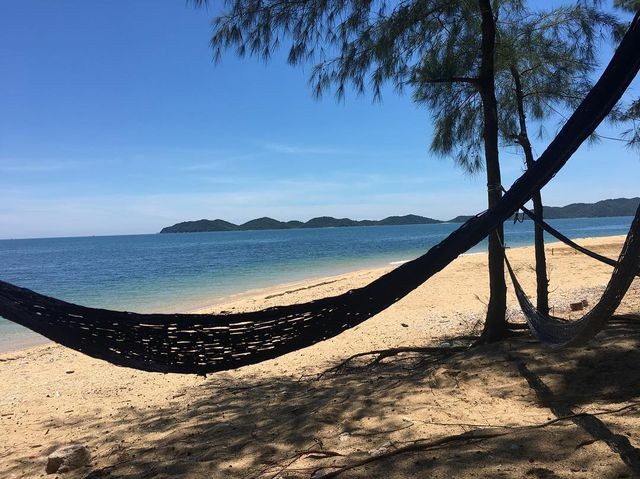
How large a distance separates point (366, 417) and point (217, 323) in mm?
911

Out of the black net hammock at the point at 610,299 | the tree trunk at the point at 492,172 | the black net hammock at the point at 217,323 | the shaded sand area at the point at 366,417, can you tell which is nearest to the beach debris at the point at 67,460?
the shaded sand area at the point at 366,417

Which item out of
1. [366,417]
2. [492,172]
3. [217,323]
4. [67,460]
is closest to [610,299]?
[366,417]

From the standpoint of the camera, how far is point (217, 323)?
7.38ft

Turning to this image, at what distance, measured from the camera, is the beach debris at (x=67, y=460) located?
7.82ft

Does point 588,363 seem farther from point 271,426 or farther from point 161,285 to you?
point 161,285

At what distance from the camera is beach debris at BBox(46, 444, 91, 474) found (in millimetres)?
2385

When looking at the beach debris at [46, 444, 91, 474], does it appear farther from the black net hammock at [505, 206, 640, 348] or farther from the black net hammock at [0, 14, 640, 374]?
the black net hammock at [505, 206, 640, 348]

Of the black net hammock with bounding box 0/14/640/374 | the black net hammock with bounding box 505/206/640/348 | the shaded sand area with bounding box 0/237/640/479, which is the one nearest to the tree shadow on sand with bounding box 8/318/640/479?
the shaded sand area with bounding box 0/237/640/479

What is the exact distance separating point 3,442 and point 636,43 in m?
3.96

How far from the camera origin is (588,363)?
270 centimetres

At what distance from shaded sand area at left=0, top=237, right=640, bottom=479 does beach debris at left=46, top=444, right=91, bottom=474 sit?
0.05 meters

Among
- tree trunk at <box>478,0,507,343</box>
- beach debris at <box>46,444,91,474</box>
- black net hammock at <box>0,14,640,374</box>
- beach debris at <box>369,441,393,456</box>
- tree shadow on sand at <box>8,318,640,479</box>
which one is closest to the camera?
tree shadow on sand at <box>8,318,640,479</box>

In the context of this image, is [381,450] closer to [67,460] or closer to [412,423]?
[412,423]

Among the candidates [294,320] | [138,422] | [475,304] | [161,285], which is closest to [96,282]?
[161,285]
